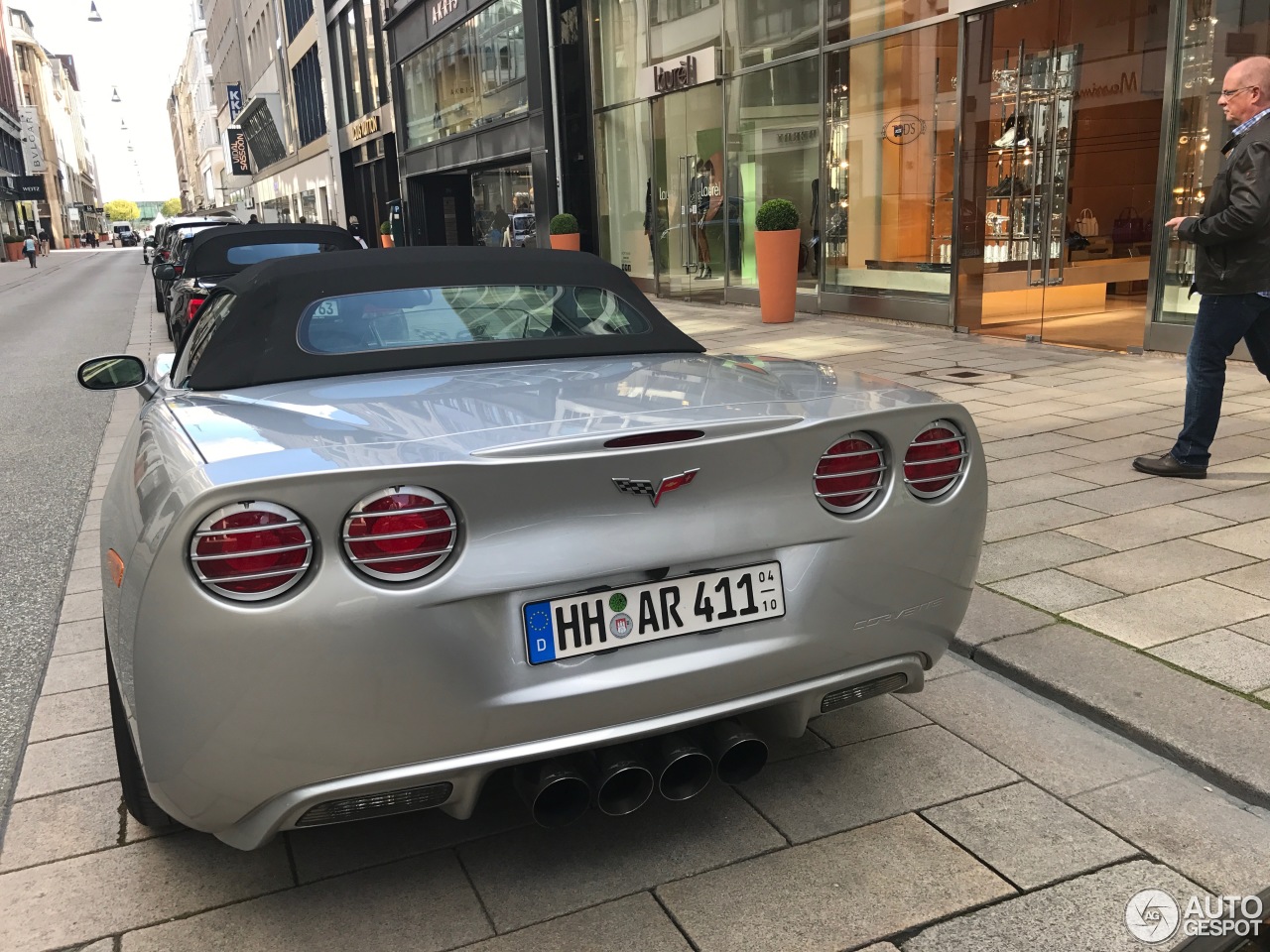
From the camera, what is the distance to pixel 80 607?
442 centimetres

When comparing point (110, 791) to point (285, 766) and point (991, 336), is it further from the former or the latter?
point (991, 336)

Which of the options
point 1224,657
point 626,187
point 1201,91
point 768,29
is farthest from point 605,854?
point 626,187

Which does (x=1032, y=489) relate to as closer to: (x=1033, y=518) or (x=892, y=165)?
(x=1033, y=518)

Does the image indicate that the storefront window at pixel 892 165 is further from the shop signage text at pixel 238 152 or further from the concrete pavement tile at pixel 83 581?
the shop signage text at pixel 238 152

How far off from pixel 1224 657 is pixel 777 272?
10155mm

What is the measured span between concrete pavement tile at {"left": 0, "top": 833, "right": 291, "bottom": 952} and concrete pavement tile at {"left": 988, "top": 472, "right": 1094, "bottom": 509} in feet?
12.4

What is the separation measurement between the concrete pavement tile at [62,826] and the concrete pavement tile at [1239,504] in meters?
4.41

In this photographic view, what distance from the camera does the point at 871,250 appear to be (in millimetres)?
12953

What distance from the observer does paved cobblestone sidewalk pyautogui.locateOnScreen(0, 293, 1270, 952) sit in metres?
2.24

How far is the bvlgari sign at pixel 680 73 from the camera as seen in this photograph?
628 inches

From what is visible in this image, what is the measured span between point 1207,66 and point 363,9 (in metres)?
30.4

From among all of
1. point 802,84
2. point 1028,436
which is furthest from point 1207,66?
point 802,84

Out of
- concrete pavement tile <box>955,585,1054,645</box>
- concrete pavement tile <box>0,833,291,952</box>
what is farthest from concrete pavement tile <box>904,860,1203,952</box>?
concrete pavement tile <box>955,585,1054,645</box>

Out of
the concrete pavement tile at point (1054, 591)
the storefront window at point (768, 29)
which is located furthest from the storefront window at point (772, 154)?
A: the concrete pavement tile at point (1054, 591)
